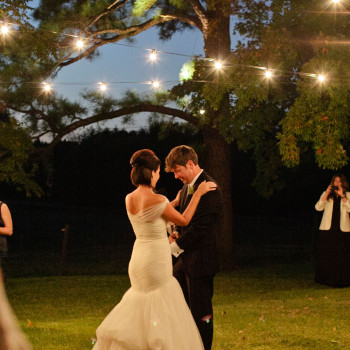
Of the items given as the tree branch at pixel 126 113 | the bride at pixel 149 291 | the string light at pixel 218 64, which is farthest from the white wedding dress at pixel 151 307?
the tree branch at pixel 126 113

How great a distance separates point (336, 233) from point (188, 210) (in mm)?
6548

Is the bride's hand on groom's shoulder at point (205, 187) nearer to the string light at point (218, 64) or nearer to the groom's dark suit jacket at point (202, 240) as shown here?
the groom's dark suit jacket at point (202, 240)

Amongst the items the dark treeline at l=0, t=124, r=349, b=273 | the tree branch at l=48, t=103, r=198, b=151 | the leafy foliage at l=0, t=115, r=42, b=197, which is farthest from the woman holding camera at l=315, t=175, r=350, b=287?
the dark treeline at l=0, t=124, r=349, b=273

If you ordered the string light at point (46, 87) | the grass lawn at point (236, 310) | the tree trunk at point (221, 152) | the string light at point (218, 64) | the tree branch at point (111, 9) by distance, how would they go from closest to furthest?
the grass lawn at point (236, 310) → the string light at point (218, 64) → the string light at point (46, 87) → the tree branch at point (111, 9) → the tree trunk at point (221, 152)

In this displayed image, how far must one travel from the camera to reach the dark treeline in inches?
957

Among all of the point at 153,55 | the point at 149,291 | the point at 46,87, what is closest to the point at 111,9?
the point at 46,87

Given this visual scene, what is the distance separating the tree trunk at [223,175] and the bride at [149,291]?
1050 cm

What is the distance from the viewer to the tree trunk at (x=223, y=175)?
1534 cm

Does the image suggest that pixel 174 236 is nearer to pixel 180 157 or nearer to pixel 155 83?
pixel 180 157

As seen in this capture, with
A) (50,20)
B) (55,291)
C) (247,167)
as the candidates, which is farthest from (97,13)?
(247,167)

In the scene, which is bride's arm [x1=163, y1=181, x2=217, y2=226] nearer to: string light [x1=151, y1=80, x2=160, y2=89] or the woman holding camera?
the woman holding camera

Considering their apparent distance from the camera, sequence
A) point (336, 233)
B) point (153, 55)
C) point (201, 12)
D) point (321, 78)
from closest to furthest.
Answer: point (336, 233)
point (321, 78)
point (153, 55)
point (201, 12)

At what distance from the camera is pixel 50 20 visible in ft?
45.0

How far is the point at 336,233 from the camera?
428 inches
